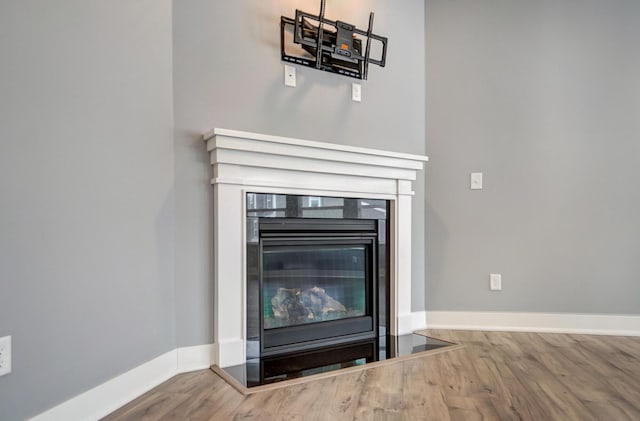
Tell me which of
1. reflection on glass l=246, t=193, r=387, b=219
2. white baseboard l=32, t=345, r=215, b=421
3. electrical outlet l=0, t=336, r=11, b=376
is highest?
reflection on glass l=246, t=193, r=387, b=219

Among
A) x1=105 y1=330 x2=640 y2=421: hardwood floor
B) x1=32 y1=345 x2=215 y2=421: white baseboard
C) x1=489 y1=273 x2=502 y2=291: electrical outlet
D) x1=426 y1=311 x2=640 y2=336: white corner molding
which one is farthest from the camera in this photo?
x1=489 y1=273 x2=502 y2=291: electrical outlet

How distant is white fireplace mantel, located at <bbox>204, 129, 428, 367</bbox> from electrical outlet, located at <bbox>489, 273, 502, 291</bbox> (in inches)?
45.5

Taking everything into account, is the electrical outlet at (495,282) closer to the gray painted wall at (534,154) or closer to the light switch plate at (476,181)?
the gray painted wall at (534,154)

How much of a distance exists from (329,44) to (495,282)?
203 cm

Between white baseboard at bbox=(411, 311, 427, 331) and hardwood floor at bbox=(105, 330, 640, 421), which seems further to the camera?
white baseboard at bbox=(411, 311, 427, 331)

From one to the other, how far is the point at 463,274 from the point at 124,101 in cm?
247

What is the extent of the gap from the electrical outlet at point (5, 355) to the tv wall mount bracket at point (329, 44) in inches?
73.2

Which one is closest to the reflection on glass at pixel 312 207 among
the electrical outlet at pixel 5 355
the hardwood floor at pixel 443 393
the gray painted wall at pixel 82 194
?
the gray painted wall at pixel 82 194

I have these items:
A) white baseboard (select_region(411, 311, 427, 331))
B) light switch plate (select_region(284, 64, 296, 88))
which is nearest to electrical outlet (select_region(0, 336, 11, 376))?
light switch plate (select_region(284, 64, 296, 88))

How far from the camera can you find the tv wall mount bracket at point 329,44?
7.80 ft

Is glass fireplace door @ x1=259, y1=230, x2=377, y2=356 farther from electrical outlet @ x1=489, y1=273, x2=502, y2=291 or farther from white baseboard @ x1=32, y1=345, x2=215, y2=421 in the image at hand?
electrical outlet @ x1=489, y1=273, x2=502, y2=291

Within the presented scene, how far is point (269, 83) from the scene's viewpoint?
2.35 metres

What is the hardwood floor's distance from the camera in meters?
1.63

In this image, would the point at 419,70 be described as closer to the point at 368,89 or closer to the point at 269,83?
the point at 368,89
